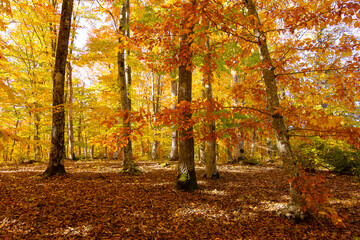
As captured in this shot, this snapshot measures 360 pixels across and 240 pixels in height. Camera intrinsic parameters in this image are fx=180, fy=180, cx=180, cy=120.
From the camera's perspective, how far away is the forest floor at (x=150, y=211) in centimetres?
327

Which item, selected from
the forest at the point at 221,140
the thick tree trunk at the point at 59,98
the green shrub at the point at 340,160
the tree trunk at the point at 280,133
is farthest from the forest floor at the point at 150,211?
the green shrub at the point at 340,160

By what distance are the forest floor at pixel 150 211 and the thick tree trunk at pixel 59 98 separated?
70 centimetres

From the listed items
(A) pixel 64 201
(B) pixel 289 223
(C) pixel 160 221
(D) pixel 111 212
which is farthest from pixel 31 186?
(B) pixel 289 223

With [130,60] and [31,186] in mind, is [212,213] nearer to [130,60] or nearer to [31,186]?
[31,186]

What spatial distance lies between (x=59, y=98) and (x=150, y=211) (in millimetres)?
5557

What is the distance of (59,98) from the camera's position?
6816mm

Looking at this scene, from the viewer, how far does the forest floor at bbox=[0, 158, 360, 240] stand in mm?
3268

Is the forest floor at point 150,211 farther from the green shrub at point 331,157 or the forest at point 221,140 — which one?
the green shrub at point 331,157

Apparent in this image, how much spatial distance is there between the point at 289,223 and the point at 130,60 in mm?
9058

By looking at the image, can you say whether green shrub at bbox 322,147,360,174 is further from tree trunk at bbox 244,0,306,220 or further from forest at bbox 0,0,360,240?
tree trunk at bbox 244,0,306,220

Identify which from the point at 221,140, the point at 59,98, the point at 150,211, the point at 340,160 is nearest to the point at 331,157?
the point at 340,160

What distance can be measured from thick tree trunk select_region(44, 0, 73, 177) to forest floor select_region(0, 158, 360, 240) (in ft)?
2.31

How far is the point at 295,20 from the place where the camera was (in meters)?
3.05

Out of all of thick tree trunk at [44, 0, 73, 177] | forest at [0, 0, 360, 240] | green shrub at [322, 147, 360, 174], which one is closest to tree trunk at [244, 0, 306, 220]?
forest at [0, 0, 360, 240]
